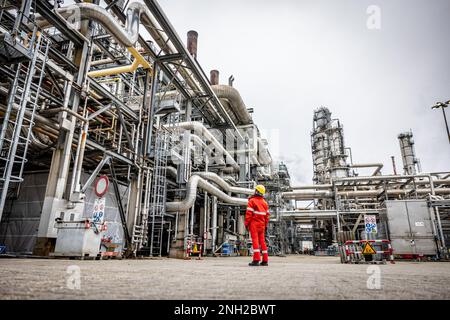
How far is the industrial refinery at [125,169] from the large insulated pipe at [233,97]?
4.3 inches

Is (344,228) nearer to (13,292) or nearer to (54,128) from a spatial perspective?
(54,128)

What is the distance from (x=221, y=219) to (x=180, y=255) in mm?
6549

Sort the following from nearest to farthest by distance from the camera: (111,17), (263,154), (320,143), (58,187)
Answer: (58,187) < (111,17) < (263,154) < (320,143)

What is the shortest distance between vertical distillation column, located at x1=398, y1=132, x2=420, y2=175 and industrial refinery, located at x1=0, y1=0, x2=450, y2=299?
7121 millimetres

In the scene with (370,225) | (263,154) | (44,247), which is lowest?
(44,247)

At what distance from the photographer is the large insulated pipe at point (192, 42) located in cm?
1862

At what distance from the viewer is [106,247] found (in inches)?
410

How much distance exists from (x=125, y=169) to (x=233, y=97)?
8.67m

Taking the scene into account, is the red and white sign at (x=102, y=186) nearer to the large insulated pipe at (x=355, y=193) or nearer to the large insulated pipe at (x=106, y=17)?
the large insulated pipe at (x=106, y=17)

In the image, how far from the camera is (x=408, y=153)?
98.4ft

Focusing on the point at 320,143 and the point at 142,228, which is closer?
the point at 142,228

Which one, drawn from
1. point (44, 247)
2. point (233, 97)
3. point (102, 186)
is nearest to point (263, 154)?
point (233, 97)

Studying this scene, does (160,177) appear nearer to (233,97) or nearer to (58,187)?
(58,187)
